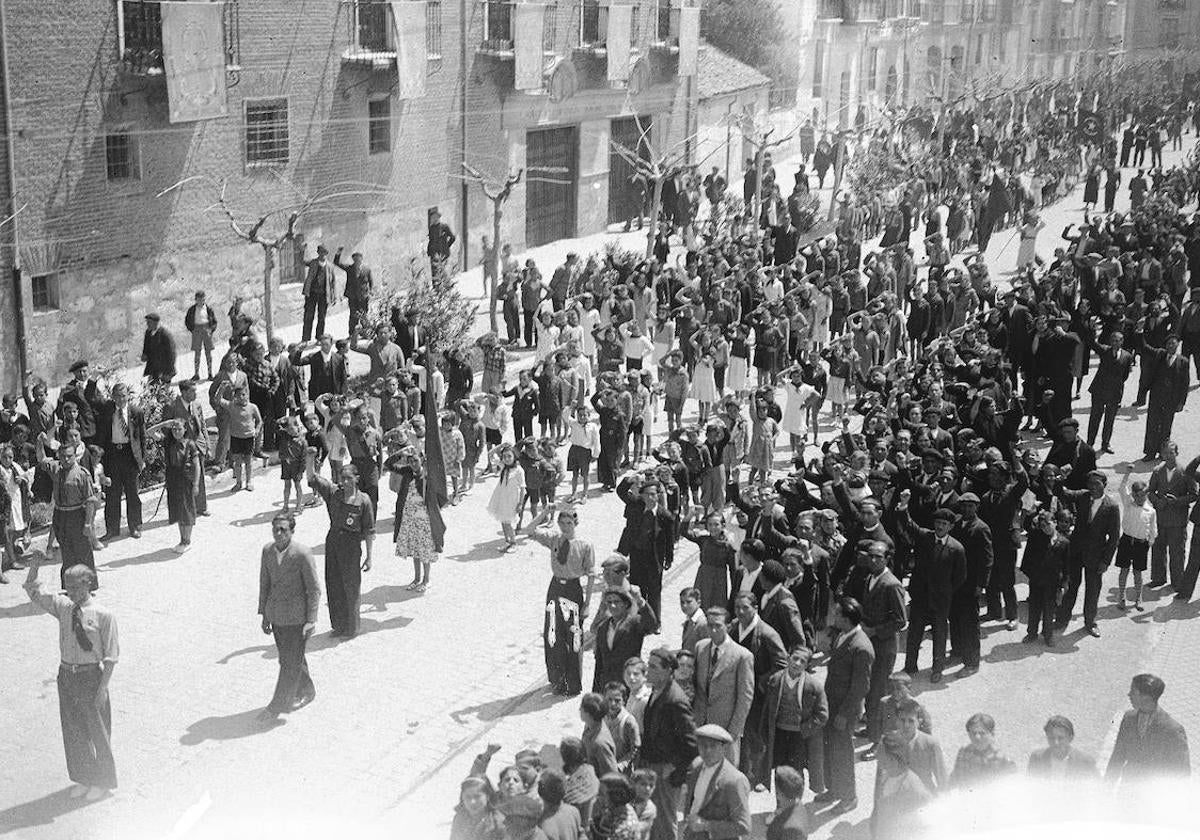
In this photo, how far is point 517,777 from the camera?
27.4ft

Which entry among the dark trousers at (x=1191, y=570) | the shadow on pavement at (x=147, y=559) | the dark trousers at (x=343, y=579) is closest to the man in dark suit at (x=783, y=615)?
the dark trousers at (x=343, y=579)

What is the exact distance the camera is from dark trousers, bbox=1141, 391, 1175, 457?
758 inches

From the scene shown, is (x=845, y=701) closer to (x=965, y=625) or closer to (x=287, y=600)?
(x=965, y=625)

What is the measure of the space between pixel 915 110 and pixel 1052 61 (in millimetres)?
29867

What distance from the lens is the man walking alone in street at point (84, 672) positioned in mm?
10430

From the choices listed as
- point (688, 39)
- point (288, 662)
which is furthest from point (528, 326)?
point (688, 39)

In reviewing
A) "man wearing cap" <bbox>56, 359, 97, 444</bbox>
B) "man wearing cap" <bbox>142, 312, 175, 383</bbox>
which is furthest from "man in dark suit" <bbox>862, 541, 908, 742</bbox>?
"man wearing cap" <bbox>142, 312, 175, 383</bbox>

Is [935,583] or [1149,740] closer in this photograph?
[1149,740]

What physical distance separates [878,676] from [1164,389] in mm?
8851

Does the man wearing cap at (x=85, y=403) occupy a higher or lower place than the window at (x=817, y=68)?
lower

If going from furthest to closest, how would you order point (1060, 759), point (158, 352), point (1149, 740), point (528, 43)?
point (528, 43)
point (158, 352)
point (1149, 740)
point (1060, 759)

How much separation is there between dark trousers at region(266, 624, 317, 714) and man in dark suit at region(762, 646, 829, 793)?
3.43 m

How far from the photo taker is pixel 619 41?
3606cm

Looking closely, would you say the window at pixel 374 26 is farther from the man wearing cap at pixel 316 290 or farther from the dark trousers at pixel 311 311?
the dark trousers at pixel 311 311
